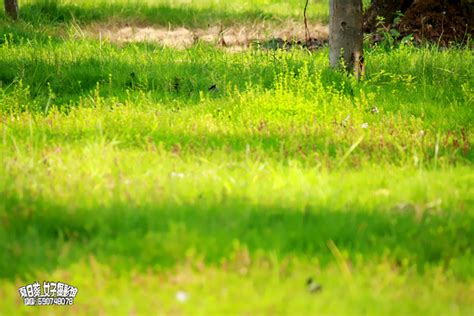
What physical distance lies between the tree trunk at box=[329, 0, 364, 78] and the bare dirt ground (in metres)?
3.87

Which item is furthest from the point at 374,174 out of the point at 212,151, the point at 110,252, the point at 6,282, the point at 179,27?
the point at 179,27

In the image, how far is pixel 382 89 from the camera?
24.0 ft

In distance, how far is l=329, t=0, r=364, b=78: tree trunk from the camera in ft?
25.4

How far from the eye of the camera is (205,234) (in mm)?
3428

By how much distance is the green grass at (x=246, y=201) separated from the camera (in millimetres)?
3039

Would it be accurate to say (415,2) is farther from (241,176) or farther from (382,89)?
(241,176)

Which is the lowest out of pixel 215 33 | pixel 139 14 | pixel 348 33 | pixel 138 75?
pixel 215 33

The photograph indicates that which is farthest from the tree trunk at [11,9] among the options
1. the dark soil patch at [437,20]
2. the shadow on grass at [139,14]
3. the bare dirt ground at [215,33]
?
the dark soil patch at [437,20]

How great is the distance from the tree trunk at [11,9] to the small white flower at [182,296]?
10.0m

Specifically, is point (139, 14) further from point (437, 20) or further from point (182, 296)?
point (182, 296)

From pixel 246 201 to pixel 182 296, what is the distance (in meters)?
1.12

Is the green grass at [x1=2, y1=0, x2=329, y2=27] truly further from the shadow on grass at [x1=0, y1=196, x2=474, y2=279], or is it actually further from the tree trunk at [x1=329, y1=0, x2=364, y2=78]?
the shadow on grass at [x1=0, y1=196, x2=474, y2=279]

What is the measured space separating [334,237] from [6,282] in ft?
5.46

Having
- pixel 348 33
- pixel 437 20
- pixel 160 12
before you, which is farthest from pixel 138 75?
pixel 160 12
